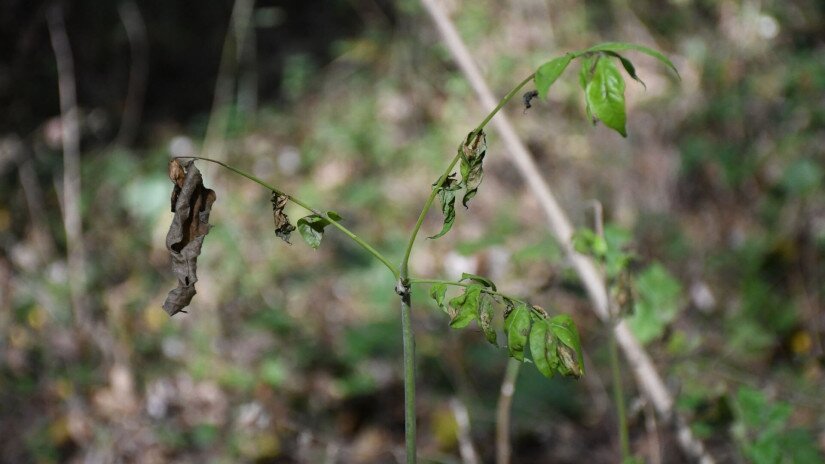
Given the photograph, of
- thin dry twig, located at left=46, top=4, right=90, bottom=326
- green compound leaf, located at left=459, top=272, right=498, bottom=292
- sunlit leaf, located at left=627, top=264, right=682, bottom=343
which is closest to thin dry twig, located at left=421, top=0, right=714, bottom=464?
sunlit leaf, located at left=627, top=264, right=682, bottom=343

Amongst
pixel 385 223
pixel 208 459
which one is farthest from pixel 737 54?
pixel 208 459

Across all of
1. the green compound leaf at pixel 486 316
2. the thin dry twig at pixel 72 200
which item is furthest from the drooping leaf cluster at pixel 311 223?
the thin dry twig at pixel 72 200

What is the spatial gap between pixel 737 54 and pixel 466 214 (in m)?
2.33

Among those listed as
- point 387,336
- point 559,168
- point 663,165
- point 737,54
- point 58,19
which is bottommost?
point 387,336

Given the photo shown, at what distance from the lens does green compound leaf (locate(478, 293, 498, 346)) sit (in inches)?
36.2

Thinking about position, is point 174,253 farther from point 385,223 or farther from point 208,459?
point 385,223

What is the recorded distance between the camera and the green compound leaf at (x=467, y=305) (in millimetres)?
947

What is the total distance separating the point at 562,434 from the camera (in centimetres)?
282

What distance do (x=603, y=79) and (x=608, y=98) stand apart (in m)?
0.03

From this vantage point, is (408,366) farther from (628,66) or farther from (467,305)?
(628,66)

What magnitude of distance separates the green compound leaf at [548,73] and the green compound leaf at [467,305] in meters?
0.29

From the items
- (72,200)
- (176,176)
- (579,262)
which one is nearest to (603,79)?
(176,176)

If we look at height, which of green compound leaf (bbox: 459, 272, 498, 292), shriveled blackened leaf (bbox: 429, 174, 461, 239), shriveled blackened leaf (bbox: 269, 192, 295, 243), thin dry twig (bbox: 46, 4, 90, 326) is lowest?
green compound leaf (bbox: 459, 272, 498, 292)

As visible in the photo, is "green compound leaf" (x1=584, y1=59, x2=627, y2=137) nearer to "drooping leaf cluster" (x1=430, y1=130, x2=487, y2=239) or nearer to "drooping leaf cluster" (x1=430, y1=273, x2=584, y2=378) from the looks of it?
"drooping leaf cluster" (x1=430, y1=130, x2=487, y2=239)
